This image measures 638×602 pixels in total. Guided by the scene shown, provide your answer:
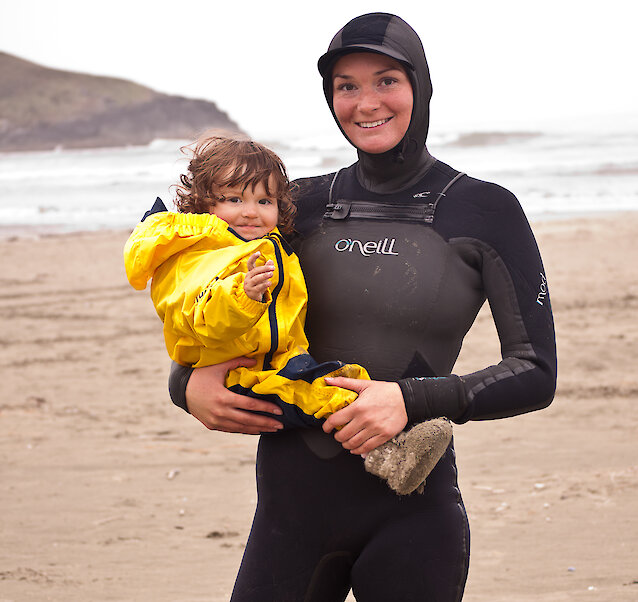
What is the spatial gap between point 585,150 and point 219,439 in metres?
28.9

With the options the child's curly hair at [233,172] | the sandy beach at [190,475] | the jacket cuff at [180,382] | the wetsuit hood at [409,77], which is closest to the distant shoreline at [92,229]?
the sandy beach at [190,475]

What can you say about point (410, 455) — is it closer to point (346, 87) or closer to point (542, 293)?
point (542, 293)

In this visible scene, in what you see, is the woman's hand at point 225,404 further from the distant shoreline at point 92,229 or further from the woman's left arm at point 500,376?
the distant shoreline at point 92,229

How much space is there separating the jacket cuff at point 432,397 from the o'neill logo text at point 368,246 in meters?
0.36

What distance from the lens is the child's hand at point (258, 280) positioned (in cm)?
209

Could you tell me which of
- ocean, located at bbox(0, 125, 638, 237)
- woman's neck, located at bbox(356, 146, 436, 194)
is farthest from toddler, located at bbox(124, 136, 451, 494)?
ocean, located at bbox(0, 125, 638, 237)

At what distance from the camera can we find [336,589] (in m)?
2.38

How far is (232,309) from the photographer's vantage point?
210cm

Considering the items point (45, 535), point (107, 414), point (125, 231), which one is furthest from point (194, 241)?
point (125, 231)

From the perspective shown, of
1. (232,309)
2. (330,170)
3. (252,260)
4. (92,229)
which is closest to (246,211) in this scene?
(252,260)

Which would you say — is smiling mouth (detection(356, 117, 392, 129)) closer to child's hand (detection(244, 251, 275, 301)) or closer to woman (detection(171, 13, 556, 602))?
woman (detection(171, 13, 556, 602))

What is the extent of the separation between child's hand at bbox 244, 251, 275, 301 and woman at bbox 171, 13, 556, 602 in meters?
0.25

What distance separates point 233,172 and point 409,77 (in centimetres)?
51

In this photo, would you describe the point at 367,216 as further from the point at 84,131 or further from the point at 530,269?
the point at 84,131
